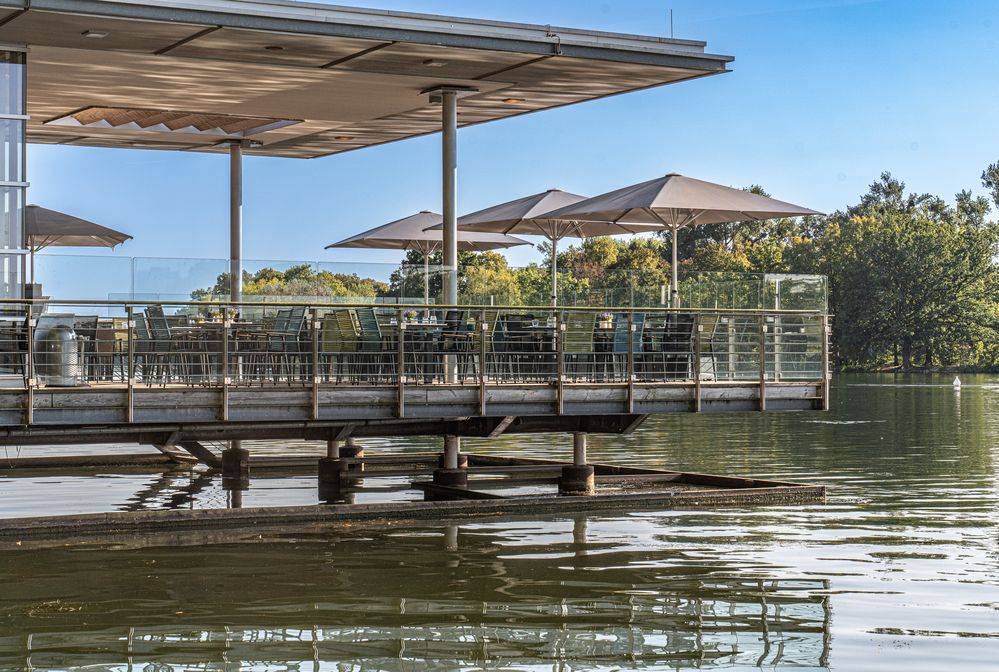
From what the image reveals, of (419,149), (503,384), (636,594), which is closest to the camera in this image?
(636,594)

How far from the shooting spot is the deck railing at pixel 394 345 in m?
14.7

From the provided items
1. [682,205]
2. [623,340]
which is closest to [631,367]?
[623,340]

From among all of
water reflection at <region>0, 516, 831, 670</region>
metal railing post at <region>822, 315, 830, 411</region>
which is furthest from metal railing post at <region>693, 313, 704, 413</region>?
water reflection at <region>0, 516, 831, 670</region>

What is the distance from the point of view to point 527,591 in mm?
13055

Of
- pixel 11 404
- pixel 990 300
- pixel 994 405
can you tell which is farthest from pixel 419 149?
pixel 11 404

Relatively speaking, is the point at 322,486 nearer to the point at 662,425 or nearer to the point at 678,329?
the point at 678,329

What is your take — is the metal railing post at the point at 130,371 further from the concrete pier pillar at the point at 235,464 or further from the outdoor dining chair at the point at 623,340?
the concrete pier pillar at the point at 235,464

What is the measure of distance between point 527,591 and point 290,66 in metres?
7.91

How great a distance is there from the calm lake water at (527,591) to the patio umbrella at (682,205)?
4.24 meters

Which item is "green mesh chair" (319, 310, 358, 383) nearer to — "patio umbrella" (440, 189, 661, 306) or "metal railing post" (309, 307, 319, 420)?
"metal railing post" (309, 307, 319, 420)

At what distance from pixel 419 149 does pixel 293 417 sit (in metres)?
71.8

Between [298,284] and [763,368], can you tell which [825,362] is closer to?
[763,368]

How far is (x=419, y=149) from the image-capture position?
8606 centimetres

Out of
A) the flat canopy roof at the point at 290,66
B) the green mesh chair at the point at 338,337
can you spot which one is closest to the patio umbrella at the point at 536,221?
the flat canopy roof at the point at 290,66
